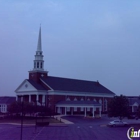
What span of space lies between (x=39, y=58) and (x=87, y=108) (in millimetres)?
17757

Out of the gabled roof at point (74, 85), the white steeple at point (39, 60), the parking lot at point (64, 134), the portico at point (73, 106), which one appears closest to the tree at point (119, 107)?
the parking lot at point (64, 134)

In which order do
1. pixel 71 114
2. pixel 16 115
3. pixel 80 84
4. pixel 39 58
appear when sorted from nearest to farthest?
pixel 16 115, pixel 71 114, pixel 39 58, pixel 80 84

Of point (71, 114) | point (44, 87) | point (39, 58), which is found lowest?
point (71, 114)

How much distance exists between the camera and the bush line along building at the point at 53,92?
79938mm

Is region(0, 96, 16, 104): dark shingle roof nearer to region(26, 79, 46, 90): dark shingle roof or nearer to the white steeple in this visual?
region(26, 79, 46, 90): dark shingle roof

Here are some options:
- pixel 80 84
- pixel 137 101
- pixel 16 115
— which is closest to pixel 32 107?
pixel 16 115

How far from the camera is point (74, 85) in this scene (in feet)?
298

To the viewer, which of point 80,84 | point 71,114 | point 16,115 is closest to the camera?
point 16,115

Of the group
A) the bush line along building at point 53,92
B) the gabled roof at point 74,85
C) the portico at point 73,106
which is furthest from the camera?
the gabled roof at point 74,85

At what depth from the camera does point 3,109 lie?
293 feet

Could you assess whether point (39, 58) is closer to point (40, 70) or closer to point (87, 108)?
point (40, 70)

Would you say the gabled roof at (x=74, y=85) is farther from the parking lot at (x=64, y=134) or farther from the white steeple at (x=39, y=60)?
the parking lot at (x=64, y=134)

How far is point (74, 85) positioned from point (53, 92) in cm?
1083

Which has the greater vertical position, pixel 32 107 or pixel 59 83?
pixel 59 83
